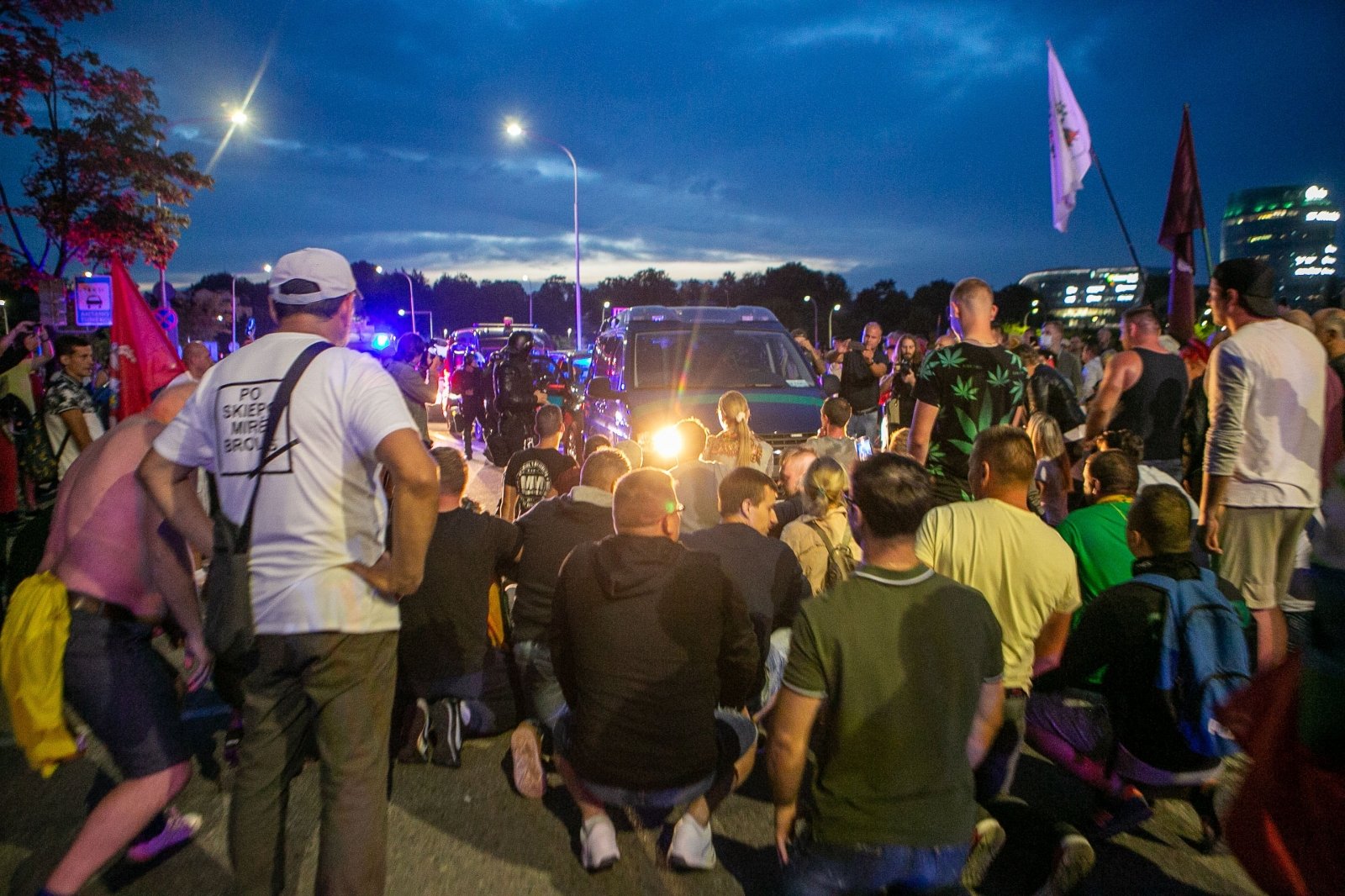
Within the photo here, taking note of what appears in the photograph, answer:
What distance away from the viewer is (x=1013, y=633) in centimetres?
349

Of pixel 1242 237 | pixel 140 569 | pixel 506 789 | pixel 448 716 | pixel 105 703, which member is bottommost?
pixel 506 789

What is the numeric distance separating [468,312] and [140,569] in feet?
411

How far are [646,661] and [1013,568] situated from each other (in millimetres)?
1481

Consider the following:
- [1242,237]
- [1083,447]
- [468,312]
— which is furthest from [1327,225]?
[1083,447]

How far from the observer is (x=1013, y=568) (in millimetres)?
3480

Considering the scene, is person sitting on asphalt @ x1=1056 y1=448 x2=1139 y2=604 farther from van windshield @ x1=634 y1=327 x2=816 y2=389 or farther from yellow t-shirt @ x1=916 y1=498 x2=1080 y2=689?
van windshield @ x1=634 y1=327 x2=816 y2=389

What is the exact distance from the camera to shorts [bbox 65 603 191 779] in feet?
9.76

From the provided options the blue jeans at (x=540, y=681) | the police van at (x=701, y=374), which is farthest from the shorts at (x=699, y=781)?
the police van at (x=701, y=374)

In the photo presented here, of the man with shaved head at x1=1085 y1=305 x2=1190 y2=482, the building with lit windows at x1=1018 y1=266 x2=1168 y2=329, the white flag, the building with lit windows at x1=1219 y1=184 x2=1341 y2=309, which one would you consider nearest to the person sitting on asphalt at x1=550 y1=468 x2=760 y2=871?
the man with shaved head at x1=1085 y1=305 x2=1190 y2=482

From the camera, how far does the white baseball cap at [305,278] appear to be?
2.78 metres

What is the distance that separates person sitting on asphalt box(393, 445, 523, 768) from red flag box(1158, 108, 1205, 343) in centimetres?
647

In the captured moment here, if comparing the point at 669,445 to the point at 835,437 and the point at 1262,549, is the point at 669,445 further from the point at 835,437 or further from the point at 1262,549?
the point at 1262,549

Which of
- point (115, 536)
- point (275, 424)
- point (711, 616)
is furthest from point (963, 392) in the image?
point (115, 536)

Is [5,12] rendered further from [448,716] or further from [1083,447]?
[1083,447]
